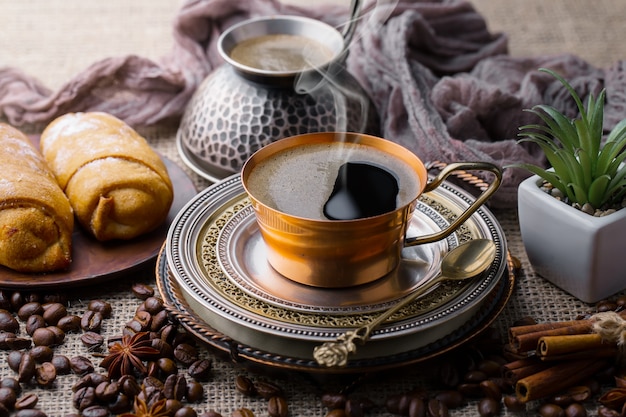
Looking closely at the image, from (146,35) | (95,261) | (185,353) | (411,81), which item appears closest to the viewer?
(185,353)

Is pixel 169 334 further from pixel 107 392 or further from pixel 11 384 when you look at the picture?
pixel 11 384

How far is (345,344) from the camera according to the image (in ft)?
4.52

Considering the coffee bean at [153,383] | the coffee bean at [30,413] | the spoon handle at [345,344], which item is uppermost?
the spoon handle at [345,344]

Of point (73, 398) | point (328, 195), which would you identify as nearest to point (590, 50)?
point (328, 195)

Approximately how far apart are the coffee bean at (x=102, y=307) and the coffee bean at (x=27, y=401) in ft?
0.87

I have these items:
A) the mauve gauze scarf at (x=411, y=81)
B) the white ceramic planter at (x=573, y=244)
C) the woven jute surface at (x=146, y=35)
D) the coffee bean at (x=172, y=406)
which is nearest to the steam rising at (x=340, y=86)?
the mauve gauze scarf at (x=411, y=81)

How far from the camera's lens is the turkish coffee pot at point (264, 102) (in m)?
2.12

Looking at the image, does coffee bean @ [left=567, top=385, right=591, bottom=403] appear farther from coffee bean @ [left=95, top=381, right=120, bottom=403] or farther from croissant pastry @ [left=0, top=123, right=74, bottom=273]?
croissant pastry @ [left=0, top=123, right=74, bottom=273]

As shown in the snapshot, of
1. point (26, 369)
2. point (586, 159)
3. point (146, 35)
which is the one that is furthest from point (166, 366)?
point (146, 35)

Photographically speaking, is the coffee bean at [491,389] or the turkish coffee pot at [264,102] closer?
the coffee bean at [491,389]

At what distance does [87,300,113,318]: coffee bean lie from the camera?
1.73m

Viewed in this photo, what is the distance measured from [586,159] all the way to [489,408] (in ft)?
1.82

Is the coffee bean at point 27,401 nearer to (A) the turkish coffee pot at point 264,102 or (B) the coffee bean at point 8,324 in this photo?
(B) the coffee bean at point 8,324

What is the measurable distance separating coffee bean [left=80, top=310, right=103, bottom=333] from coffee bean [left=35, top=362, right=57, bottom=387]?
13 centimetres
